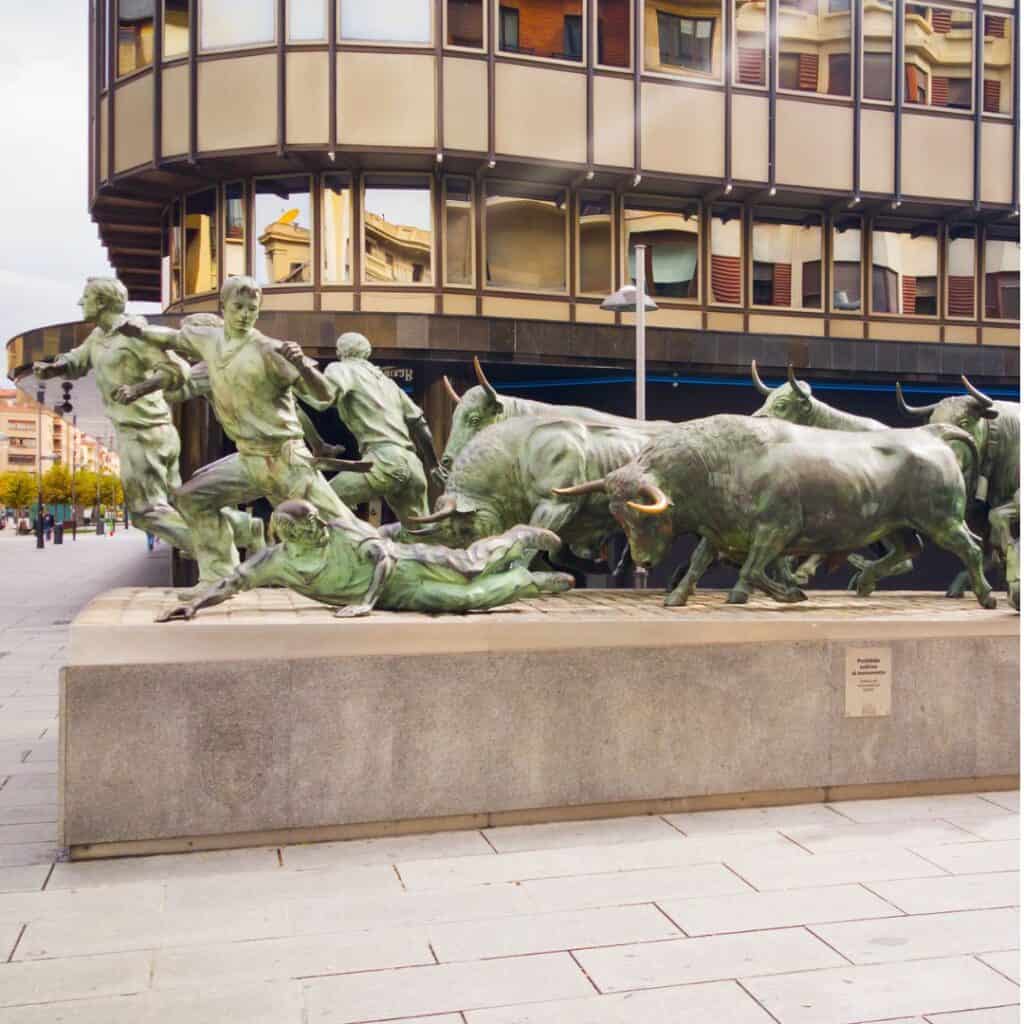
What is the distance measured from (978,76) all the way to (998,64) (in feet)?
2.64

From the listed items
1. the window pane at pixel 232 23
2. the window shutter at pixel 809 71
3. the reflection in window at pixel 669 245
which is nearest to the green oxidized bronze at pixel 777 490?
the reflection in window at pixel 669 245

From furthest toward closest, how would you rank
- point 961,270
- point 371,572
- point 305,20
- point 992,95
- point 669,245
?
point 961,270
point 992,95
point 669,245
point 305,20
point 371,572

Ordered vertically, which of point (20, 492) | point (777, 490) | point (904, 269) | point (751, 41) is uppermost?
point (751, 41)

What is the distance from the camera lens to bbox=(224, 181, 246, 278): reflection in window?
2134 cm

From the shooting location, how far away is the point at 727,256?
23.2 meters

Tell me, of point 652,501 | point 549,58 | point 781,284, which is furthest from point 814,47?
point 652,501

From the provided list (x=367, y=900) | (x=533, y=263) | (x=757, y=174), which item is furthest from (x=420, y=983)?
(x=757, y=174)

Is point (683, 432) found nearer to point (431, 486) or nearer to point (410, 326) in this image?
point (431, 486)

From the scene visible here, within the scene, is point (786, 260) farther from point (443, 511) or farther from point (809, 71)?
point (443, 511)

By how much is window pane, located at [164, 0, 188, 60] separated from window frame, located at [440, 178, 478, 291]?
4.96 meters

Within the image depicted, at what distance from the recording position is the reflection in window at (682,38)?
868 inches

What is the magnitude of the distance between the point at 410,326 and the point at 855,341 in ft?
27.3

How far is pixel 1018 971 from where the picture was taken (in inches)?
172

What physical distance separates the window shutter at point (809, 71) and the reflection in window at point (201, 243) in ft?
35.8
